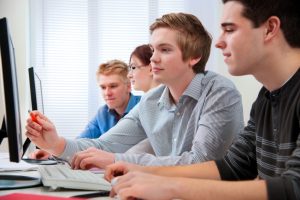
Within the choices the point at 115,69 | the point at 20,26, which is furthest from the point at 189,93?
the point at 20,26

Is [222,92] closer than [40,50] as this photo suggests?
Yes

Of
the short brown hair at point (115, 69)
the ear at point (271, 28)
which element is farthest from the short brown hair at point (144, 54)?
the ear at point (271, 28)

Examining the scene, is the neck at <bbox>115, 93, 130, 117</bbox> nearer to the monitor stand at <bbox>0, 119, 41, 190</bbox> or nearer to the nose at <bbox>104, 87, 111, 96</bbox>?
the nose at <bbox>104, 87, 111, 96</bbox>

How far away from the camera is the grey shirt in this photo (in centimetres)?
141

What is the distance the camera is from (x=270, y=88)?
106 cm

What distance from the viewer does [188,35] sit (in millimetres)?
1664

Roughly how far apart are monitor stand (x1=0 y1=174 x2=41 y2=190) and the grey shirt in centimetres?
31

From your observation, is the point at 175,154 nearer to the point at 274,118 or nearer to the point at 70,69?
the point at 274,118

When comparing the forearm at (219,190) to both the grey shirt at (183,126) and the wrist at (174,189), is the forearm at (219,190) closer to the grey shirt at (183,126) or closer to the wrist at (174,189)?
the wrist at (174,189)

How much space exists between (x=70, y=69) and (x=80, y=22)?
1.35ft

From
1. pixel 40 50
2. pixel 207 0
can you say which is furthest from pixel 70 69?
pixel 207 0

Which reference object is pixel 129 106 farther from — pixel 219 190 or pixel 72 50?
pixel 219 190

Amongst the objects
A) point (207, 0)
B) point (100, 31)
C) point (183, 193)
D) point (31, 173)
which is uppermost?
point (207, 0)

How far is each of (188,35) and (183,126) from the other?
37 cm
